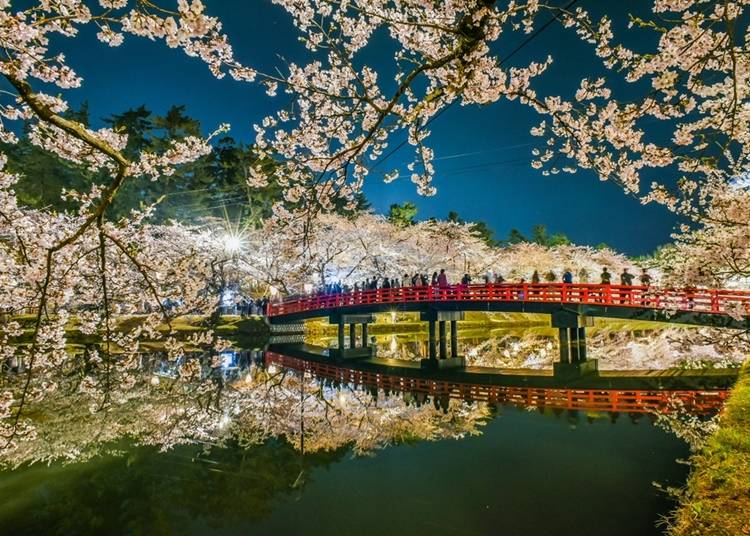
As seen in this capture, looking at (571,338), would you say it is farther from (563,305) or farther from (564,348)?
(563,305)

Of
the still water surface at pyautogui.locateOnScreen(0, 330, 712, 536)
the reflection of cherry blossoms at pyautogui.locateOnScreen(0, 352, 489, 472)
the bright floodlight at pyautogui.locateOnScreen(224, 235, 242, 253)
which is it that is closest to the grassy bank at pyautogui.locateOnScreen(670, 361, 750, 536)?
the still water surface at pyautogui.locateOnScreen(0, 330, 712, 536)

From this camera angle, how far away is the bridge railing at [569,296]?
14000mm

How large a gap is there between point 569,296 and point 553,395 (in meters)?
5.96

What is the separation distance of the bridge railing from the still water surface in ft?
20.7

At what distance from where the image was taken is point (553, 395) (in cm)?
1278

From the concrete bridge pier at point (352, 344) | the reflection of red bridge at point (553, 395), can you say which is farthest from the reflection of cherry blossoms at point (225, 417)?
the concrete bridge pier at point (352, 344)

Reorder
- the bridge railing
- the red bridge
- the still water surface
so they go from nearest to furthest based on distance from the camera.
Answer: the still water surface → the bridge railing → the red bridge

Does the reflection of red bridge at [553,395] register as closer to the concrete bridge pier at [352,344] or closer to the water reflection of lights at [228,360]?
the water reflection of lights at [228,360]

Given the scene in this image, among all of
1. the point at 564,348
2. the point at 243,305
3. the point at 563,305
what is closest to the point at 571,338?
the point at 564,348

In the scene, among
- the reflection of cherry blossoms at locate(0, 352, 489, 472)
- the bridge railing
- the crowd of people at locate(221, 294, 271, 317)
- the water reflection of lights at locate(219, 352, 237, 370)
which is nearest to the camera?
the reflection of cherry blossoms at locate(0, 352, 489, 472)

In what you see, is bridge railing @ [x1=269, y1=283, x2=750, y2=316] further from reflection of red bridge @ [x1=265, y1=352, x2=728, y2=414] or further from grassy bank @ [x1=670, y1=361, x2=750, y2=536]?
grassy bank @ [x1=670, y1=361, x2=750, y2=536]

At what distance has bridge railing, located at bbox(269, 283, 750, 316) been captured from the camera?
14000 millimetres

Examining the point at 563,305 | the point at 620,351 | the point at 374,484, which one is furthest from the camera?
the point at 620,351

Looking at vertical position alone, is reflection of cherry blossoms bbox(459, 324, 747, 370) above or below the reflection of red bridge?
above
